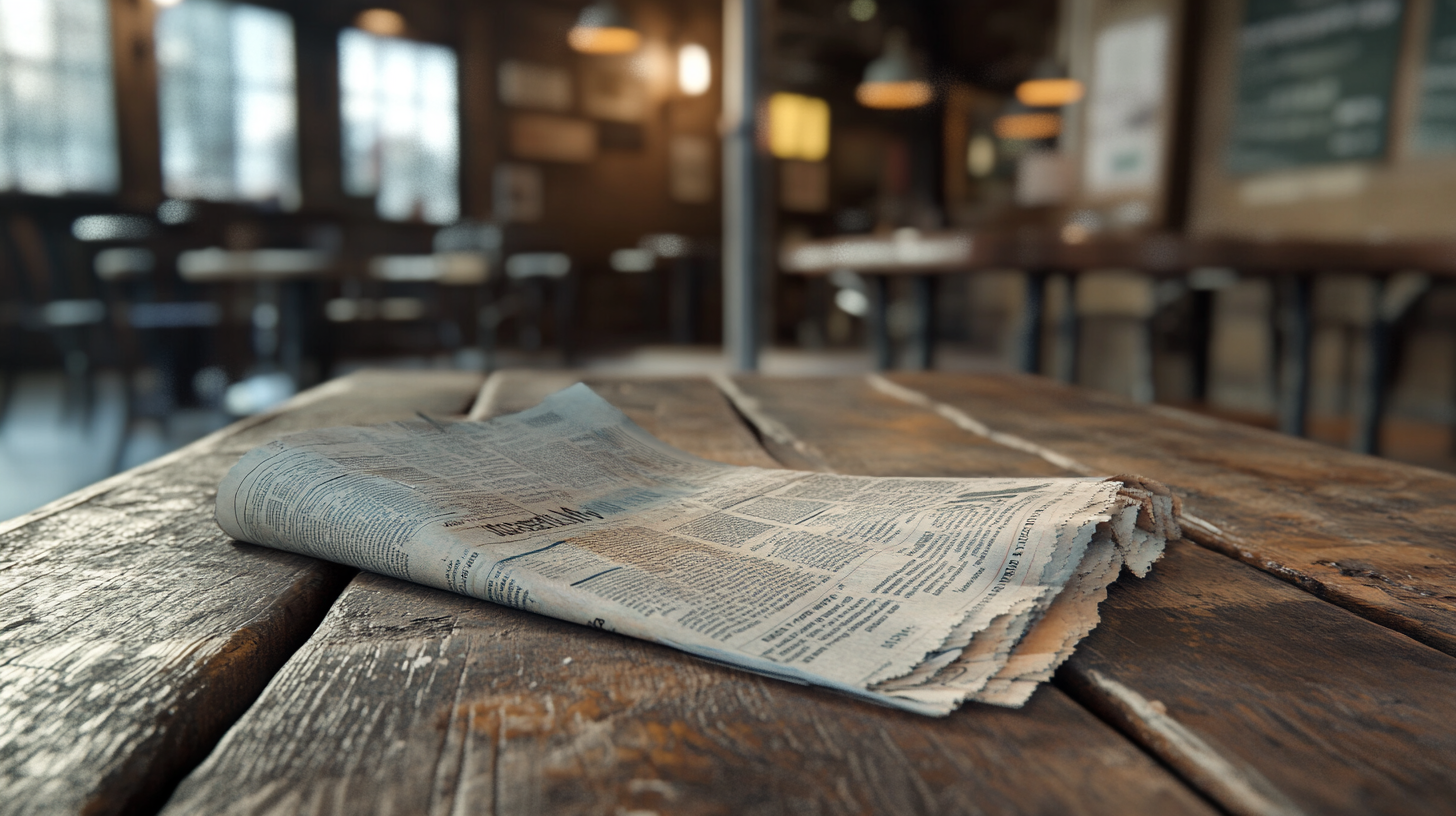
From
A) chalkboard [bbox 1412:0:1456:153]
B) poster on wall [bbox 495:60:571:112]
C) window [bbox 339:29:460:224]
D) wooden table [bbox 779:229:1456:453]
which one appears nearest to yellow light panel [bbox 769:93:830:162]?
poster on wall [bbox 495:60:571:112]

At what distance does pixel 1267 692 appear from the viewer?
0.29 m

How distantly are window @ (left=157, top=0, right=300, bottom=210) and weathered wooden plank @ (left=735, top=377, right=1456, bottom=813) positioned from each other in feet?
20.5

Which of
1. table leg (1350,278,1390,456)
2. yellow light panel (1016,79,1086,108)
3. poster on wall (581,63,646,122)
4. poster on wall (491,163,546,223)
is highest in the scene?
poster on wall (581,63,646,122)

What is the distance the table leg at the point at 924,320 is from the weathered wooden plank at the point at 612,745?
2.06 m

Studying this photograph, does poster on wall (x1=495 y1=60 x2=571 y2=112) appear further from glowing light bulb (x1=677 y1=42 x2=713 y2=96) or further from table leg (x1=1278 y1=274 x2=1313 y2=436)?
table leg (x1=1278 y1=274 x2=1313 y2=436)

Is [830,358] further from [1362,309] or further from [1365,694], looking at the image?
[1365,694]

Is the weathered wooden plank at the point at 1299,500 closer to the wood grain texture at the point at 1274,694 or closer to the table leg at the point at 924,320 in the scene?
the wood grain texture at the point at 1274,694

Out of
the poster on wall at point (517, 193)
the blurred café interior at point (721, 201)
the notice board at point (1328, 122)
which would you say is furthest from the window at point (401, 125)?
the notice board at point (1328, 122)

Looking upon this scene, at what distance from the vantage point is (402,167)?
6.46 metres

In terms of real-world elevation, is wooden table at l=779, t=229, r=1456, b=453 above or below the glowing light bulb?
below

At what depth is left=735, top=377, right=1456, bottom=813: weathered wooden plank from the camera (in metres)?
0.24

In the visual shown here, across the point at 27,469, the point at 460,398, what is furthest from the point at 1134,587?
the point at 27,469

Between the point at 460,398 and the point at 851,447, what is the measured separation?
1.53 ft

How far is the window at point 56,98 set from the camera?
4.82m
